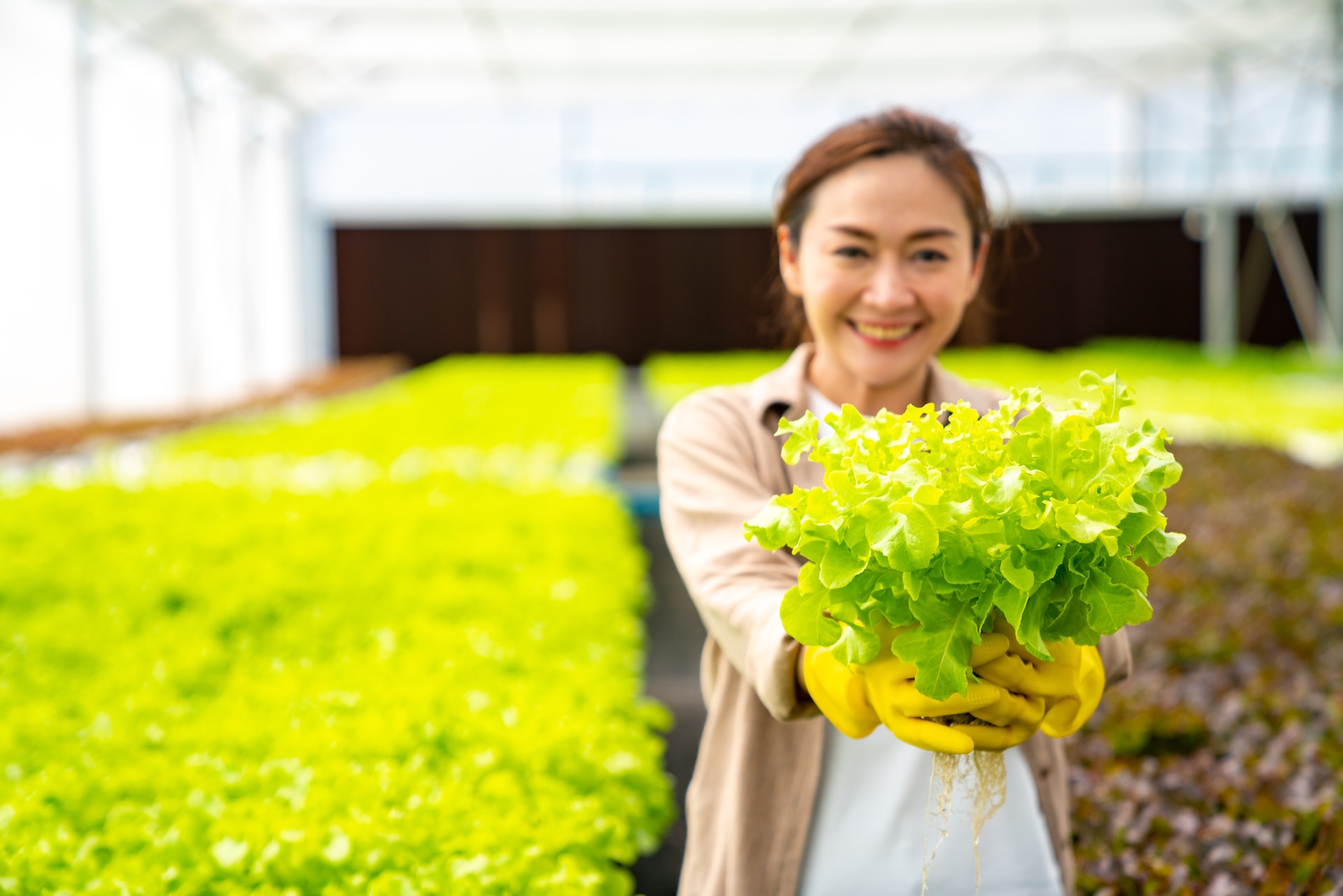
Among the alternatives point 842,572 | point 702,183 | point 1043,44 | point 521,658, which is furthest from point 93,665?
point 702,183

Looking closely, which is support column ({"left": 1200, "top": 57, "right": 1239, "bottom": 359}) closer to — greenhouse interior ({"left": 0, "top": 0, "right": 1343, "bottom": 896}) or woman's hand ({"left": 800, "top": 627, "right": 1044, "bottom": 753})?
greenhouse interior ({"left": 0, "top": 0, "right": 1343, "bottom": 896})

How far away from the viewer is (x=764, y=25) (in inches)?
510

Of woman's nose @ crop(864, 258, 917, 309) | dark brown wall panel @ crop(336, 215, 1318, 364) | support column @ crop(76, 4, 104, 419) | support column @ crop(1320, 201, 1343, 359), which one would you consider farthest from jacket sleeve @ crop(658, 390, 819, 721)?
dark brown wall panel @ crop(336, 215, 1318, 364)

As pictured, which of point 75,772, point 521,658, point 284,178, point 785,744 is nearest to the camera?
point 785,744

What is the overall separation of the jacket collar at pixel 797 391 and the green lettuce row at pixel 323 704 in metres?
0.86

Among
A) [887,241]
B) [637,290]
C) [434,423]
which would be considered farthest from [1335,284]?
[887,241]

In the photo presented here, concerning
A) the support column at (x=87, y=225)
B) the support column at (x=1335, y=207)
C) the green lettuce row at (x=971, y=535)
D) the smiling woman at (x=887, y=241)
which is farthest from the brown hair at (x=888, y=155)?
the support column at (x=1335, y=207)

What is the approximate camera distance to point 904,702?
994 millimetres

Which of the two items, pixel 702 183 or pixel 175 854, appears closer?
pixel 175 854

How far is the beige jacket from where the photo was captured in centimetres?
129

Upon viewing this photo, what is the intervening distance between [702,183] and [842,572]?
1919 cm

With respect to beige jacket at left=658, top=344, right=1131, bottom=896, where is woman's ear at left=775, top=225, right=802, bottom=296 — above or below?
above

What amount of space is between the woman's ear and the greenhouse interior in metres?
0.01

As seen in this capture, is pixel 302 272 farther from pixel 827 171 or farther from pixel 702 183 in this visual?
pixel 827 171
